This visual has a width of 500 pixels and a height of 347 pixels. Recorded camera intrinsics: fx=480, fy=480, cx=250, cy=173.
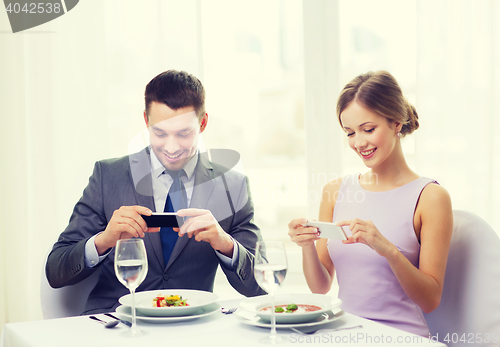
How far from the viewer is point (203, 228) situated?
147 cm

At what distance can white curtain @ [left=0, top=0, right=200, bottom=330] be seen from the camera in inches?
103

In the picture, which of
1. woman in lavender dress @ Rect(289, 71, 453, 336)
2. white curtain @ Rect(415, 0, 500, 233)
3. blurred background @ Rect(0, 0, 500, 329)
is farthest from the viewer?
blurred background @ Rect(0, 0, 500, 329)

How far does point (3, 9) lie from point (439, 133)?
2389 millimetres

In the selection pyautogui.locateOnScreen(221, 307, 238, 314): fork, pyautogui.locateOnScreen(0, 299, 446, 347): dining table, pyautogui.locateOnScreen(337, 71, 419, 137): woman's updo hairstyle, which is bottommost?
pyautogui.locateOnScreen(221, 307, 238, 314): fork

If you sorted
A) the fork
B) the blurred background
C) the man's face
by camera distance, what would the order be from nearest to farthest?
1. the fork
2. the man's face
3. the blurred background

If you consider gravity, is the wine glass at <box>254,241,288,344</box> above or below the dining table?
above

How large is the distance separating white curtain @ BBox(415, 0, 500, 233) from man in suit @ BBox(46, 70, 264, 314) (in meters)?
0.98

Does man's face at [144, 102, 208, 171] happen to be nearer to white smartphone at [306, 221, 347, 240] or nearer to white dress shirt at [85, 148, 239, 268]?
white dress shirt at [85, 148, 239, 268]

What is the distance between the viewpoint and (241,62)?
2.60 metres

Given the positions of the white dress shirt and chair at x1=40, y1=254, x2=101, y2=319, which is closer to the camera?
chair at x1=40, y1=254, x2=101, y2=319

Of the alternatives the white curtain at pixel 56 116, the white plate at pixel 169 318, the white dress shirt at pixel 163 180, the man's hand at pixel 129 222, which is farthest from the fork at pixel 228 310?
the white curtain at pixel 56 116

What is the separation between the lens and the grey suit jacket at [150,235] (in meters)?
1.60

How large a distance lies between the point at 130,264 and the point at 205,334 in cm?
22

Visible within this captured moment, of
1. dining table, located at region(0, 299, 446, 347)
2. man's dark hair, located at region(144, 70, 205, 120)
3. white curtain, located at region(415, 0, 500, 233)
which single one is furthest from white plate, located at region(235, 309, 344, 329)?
white curtain, located at region(415, 0, 500, 233)
